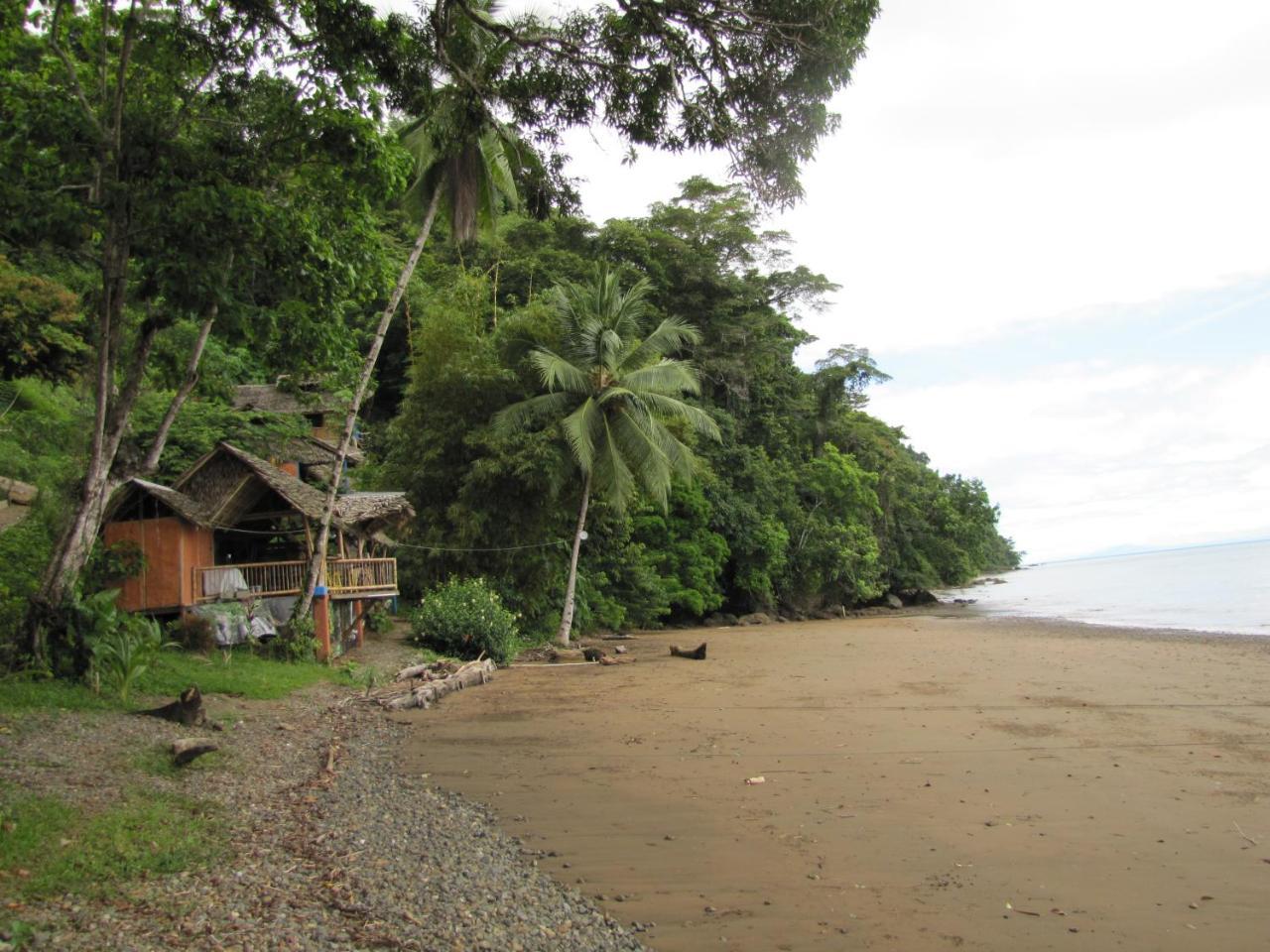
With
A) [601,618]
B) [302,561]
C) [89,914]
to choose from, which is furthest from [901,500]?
[89,914]

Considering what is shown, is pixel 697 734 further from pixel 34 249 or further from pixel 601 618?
pixel 601 618

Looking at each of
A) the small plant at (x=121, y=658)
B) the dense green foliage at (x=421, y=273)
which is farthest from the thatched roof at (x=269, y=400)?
the small plant at (x=121, y=658)

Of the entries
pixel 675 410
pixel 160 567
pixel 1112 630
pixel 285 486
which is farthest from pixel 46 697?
pixel 1112 630

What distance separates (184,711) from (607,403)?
15.1 m

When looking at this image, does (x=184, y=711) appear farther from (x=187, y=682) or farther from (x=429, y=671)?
(x=429, y=671)

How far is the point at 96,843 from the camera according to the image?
508cm

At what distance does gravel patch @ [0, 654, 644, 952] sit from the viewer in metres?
4.31

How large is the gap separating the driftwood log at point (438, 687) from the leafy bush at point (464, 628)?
1610mm

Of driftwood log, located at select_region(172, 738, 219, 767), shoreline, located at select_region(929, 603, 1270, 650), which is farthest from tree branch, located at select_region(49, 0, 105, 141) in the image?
shoreline, located at select_region(929, 603, 1270, 650)

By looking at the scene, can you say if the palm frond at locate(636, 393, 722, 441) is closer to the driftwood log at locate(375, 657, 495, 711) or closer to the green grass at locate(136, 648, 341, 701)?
the driftwood log at locate(375, 657, 495, 711)

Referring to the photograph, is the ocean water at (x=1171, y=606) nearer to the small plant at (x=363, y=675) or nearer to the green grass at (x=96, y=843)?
the small plant at (x=363, y=675)

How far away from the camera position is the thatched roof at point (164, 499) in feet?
48.6

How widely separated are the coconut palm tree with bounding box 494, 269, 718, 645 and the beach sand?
7.89m

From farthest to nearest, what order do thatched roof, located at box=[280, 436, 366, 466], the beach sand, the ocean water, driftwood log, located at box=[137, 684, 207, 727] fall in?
1. the ocean water
2. thatched roof, located at box=[280, 436, 366, 466]
3. driftwood log, located at box=[137, 684, 207, 727]
4. the beach sand
